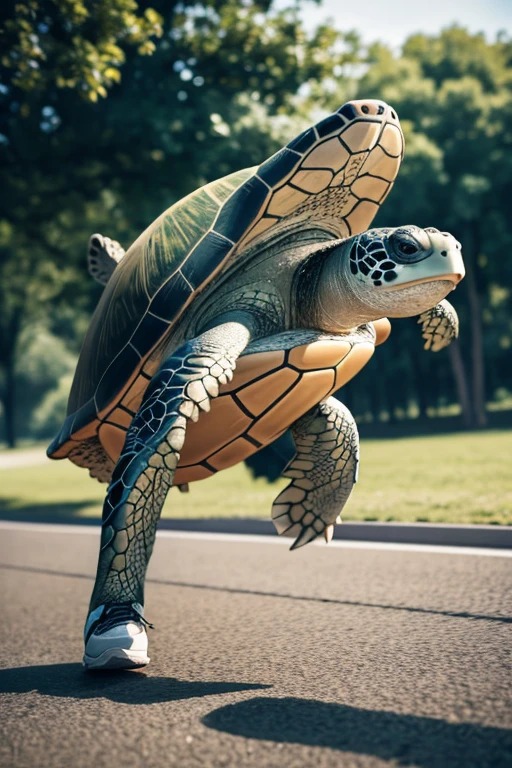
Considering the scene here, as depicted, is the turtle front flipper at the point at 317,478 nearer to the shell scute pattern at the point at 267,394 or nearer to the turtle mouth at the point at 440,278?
the shell scute pattern at the point at 267,394

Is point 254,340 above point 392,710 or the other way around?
above

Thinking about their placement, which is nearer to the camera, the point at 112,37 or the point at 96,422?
the point at 96,422

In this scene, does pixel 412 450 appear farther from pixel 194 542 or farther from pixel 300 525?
pixel 300 525

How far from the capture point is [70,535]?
25.6 feet

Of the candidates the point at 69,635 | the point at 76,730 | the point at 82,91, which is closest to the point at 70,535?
the point at 69,635

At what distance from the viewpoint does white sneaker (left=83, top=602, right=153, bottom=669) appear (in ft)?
8.99

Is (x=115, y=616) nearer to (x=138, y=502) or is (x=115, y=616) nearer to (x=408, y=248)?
(x=138, y=502)

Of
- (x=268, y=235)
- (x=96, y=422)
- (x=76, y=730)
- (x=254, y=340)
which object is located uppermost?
(x=268, y=235)

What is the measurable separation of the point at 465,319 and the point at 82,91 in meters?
19.1

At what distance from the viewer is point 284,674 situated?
2693 millimetres

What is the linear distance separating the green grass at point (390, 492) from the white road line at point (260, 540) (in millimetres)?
478

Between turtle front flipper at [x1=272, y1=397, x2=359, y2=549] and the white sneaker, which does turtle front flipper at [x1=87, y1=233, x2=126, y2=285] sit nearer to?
turtle front flipper at [x1=272, y1=397, x2=359, y2=549]

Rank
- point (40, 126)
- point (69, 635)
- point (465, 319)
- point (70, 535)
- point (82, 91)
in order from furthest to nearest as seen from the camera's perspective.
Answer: point (465, 319) < point (40, 126) < point (82, 91) < point (70, 535) < point (69, 635)

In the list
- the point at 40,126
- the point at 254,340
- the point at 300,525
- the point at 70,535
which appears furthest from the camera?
the point at 40,126
